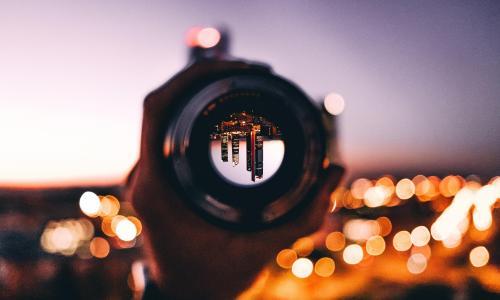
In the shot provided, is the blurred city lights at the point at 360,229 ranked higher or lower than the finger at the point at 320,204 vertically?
lower

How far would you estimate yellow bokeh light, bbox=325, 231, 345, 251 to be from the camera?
43.8 meters

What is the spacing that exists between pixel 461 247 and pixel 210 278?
3870 cm

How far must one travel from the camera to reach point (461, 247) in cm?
3684

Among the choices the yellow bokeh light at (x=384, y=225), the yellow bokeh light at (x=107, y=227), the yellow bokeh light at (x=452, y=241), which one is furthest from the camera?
the yellow bokeh light at (x=384, y=225)

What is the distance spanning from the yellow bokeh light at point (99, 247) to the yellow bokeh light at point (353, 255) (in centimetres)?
1895

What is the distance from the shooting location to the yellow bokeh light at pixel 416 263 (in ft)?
113

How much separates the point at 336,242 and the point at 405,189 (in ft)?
64.1

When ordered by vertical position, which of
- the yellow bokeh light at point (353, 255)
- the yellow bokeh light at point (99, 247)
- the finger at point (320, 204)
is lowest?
the yellow bokeh light at point (99, 247)

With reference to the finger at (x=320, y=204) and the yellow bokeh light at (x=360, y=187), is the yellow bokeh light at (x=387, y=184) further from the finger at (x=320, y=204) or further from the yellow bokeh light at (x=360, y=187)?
the finger at (x=320, y=204)

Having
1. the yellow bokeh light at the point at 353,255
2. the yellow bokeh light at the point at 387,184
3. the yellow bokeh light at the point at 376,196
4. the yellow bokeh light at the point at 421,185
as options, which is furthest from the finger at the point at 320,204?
the yellow bokeh light at the point at 421,185

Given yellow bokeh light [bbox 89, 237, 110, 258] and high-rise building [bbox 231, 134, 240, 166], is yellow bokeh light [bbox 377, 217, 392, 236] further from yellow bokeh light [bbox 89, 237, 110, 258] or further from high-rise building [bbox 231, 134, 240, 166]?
high-rise building [bbox 231, 134, 240, 166]

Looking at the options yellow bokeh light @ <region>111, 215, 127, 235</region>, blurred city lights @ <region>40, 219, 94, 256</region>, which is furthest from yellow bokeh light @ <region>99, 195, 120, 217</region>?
blurred city lights @ <region>40, 219, 94, 256</region>

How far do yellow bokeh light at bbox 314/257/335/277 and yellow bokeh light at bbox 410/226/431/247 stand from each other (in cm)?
872

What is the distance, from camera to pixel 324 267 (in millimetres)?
35594
